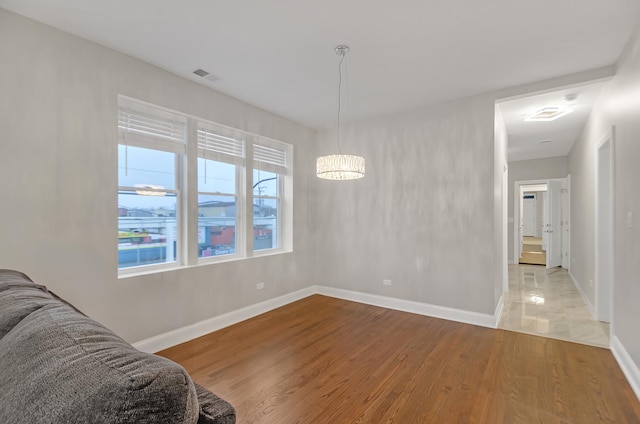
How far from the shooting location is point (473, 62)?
2.98 metres

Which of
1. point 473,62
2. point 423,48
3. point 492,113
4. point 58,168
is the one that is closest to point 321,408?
point 58,168

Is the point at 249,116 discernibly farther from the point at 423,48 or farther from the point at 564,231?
the point at 564,231

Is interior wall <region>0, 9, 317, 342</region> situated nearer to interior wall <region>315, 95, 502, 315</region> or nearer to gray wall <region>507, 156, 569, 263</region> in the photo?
interior wall <region>315, 95, 502, 315</region>

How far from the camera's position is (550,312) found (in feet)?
13.8

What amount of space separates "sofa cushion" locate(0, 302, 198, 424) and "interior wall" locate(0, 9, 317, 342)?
212cm

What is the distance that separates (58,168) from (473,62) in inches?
151

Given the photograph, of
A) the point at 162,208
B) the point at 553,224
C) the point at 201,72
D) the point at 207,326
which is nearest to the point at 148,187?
the point at 162,208

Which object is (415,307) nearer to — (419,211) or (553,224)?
(419,211)

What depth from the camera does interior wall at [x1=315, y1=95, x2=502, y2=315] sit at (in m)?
3.76

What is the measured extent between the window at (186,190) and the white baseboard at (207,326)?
27.1 inches

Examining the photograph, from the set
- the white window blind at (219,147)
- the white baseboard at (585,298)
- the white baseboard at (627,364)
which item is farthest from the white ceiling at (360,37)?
the white baseboard at (585,298)

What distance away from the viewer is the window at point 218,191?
3.62 m

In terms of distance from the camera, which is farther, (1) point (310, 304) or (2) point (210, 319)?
(1) point (310, 304)

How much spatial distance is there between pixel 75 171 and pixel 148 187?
648 mm
